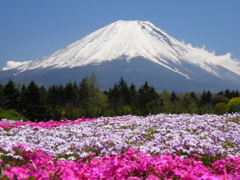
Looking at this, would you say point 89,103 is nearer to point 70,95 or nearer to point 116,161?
point 70,95

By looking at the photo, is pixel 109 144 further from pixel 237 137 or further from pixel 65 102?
pixel 65 102

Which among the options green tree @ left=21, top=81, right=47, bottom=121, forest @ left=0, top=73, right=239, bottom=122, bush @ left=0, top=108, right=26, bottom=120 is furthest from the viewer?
green tree @ left=21, top=81, right=47, bottom=121

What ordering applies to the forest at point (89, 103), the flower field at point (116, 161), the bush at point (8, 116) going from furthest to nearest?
the forest at point (89, 103) < the bush at point (8, 116) < the flower field at point (116, 161)

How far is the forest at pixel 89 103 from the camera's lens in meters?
19.7

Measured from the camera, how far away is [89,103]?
45719 millimetres

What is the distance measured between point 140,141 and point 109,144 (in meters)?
1.40

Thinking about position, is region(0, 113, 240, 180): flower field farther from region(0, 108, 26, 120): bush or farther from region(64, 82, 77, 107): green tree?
region(64, 82, 77, 107): green tree

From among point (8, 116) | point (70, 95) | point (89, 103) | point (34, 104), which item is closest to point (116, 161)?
point (8, 116)

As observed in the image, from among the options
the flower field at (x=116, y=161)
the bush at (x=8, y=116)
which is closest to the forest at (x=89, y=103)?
the bush at (x=8, y=116)

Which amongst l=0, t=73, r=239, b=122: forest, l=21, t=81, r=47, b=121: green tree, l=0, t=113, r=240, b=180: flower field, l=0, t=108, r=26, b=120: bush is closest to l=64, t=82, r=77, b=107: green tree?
l=0, t=73, r=239, b=122: forest

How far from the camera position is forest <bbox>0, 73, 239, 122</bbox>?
1966 cm

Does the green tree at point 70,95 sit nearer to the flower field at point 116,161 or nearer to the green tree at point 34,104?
the green tree at point 34,104

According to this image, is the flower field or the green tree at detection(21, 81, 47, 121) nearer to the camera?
the flower field

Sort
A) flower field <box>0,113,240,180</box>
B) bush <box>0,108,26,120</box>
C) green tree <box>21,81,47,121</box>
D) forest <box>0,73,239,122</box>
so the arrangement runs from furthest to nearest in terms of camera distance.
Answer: green tree <box>21,81,47,121</box>, forest <box>0,73,239,122</box>, bush <box>0,108,26,120</box>, flower field <box>0,113,240,180</box>
